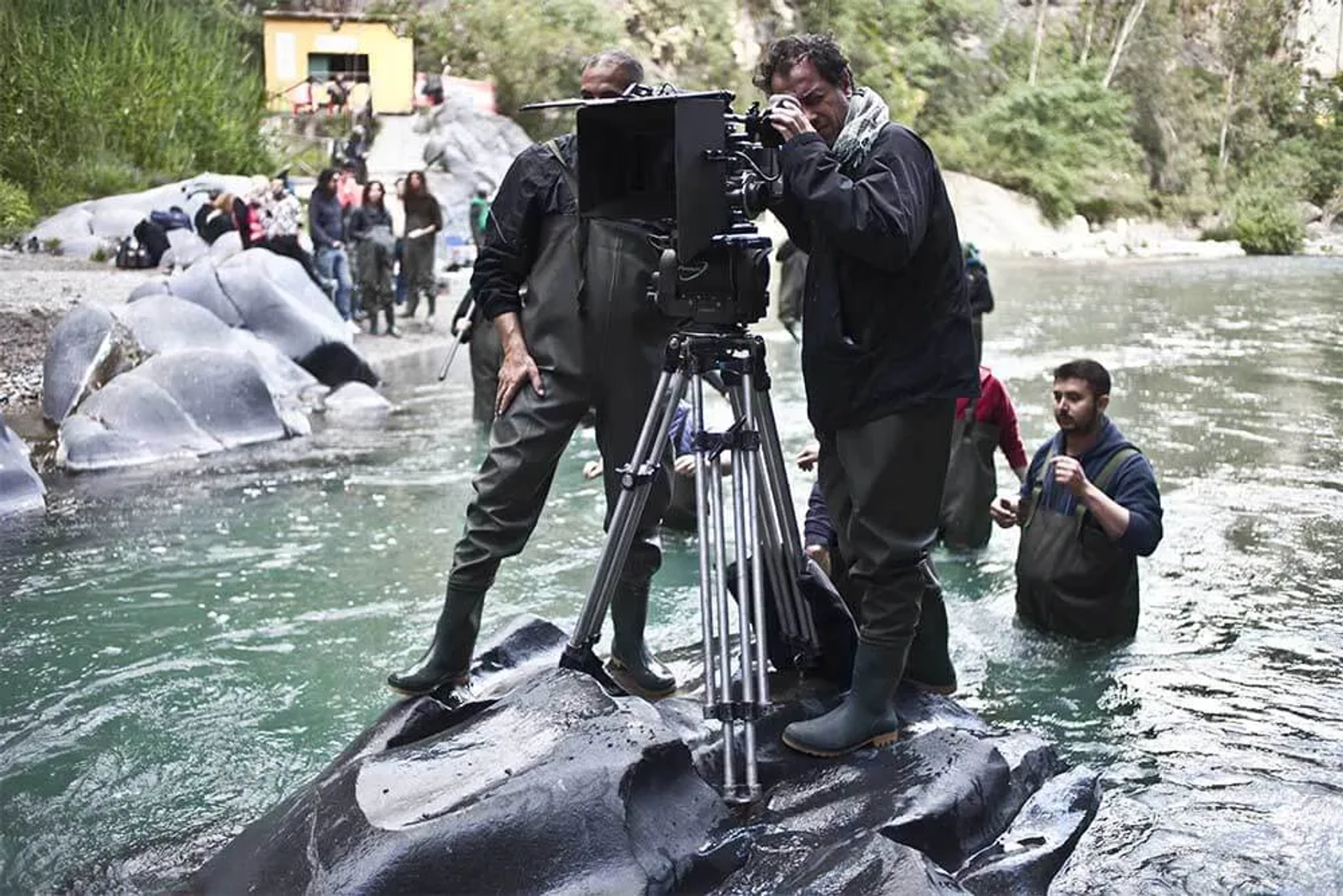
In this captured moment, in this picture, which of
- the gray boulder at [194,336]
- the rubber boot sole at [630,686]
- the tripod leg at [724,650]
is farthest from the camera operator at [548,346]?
the gray boulder at [194,336]

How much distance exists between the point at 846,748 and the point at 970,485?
3.27 metres

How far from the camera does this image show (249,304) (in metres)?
13.5

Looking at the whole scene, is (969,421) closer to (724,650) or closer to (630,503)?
(630,503)

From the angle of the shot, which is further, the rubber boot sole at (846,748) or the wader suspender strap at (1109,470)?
the wader suspender strap at (1109,470)

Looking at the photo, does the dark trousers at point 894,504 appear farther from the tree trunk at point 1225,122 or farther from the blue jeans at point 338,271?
the tree trunk at point 1225,122

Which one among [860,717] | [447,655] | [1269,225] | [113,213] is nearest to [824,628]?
[860,717]

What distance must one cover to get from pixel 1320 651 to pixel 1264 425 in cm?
605

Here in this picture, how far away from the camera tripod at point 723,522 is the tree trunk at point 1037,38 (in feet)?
151

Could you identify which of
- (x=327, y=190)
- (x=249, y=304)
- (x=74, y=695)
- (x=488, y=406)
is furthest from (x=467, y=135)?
(x=74, y=695)

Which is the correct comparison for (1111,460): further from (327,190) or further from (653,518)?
(327,190)

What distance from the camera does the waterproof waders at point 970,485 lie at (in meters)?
6.48

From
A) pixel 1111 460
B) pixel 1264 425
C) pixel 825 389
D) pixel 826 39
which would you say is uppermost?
pixel 826 39

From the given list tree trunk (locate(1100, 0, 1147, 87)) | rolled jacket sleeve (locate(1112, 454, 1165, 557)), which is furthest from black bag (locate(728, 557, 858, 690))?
tree trunk (locate(1100, 0, 1147, 87))

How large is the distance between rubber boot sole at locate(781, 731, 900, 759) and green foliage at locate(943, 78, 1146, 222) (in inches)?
1543
